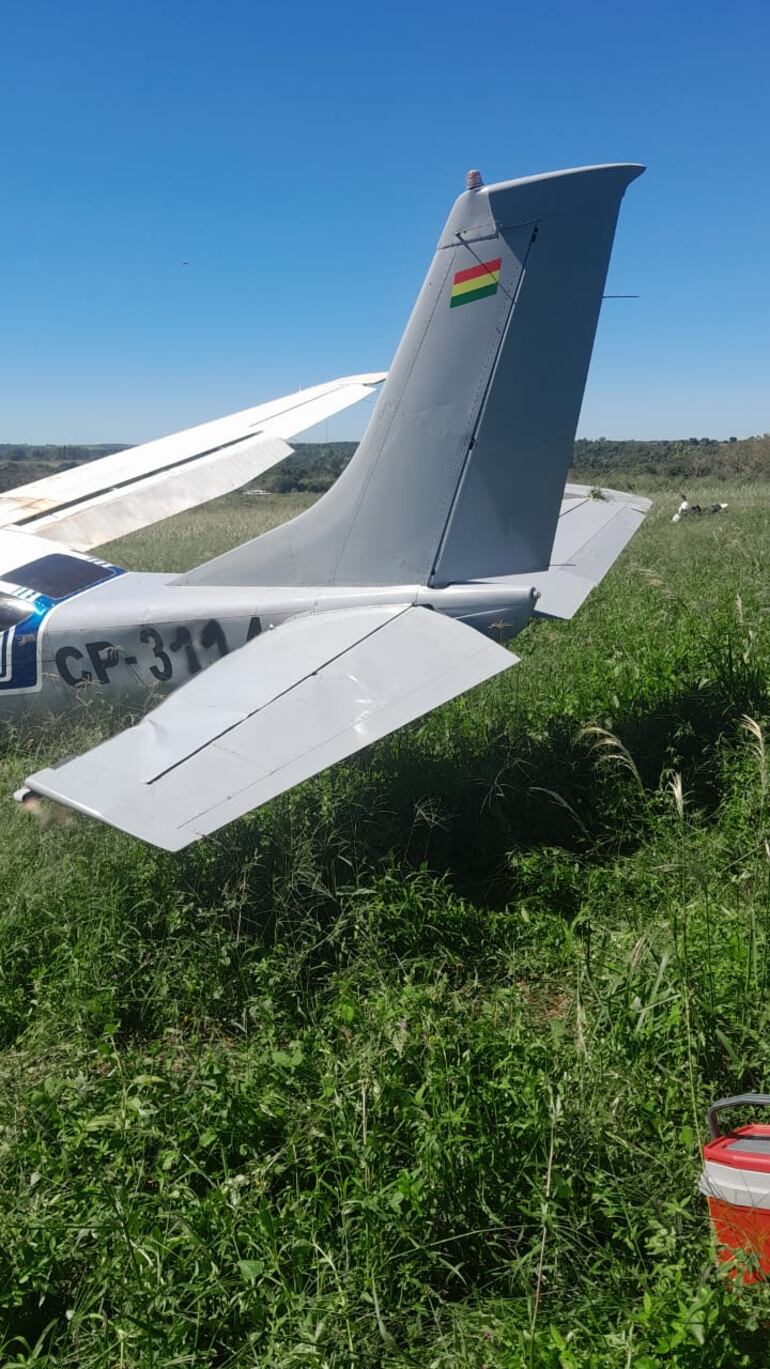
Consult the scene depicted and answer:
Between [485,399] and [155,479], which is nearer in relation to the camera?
[485,399]

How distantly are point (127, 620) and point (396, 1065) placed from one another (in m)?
4.09

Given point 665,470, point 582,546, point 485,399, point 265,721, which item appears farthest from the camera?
point 665,470

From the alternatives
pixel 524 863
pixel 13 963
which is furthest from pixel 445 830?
pixel 13 963

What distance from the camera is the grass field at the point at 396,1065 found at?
2.30 m

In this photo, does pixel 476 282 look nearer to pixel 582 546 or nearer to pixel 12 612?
pixel 582 546

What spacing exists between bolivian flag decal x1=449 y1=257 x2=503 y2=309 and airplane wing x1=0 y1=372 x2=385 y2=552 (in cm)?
328

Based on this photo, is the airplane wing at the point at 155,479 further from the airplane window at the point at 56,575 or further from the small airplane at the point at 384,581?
the small airplane at the point at 384,581

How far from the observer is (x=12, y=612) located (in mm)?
6555

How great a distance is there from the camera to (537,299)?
5.15 meters

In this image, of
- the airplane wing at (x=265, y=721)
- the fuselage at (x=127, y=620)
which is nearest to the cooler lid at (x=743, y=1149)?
the airplane wing at (x=265, y=721)

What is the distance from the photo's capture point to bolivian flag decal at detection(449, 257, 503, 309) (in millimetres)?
5094

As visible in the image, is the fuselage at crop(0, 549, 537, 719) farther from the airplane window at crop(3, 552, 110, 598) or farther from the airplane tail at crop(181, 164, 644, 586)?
the airplane tail at crop(181, 164, 644, 586)

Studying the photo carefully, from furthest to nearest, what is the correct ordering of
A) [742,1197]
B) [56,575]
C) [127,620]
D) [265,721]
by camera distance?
[56,575]
[127,620]
[265,721]
[742,1197]

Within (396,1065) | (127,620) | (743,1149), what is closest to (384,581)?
(127,620)
